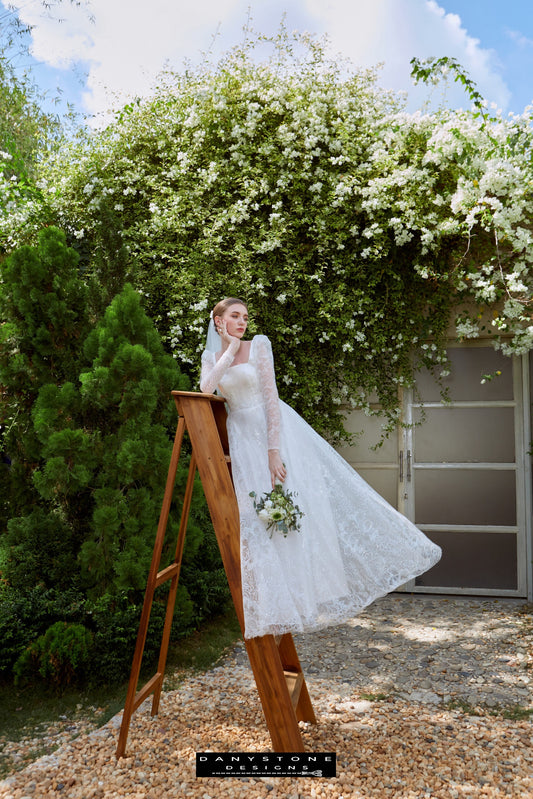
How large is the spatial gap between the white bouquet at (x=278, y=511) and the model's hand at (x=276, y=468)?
4cm

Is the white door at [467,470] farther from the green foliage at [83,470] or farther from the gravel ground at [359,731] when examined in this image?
the green foliage at [83,470]

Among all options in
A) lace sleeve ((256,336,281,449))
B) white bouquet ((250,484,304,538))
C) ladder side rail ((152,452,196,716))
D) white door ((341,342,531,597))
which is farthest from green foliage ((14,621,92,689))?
white door ((341,342,531,597))

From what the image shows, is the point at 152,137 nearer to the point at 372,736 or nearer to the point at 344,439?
the point at 344,439

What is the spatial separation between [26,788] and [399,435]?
12.8 ft

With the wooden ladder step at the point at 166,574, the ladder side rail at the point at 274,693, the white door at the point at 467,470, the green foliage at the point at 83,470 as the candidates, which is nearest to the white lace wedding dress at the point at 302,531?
the ladder side rail at the point at 274,693

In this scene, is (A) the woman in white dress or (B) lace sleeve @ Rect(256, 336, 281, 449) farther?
(B) lace sleeve @ Rect(256, 336, 281, 449)

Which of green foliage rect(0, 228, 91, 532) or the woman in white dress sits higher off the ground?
green foliage rect(0, 228, 91, 532)

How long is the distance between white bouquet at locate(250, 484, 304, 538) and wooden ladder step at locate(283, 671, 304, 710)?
684 mm

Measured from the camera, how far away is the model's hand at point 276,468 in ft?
7.13

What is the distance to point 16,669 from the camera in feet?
10.0

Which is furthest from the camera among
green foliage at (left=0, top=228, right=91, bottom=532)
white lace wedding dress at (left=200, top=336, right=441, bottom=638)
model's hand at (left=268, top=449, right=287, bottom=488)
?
green foliage at (left=0, top=228, right=91, bottom=532)

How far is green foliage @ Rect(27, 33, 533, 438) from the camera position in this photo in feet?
14.7

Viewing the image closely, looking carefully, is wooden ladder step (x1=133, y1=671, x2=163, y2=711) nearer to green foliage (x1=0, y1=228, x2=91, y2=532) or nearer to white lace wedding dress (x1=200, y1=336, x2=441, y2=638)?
white lace wedding dress (x1=200, y1=336, x2=441, y2=638)

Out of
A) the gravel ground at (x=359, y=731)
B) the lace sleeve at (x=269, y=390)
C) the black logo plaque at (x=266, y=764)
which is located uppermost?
the lace sleeve at (x=269, y=390)
